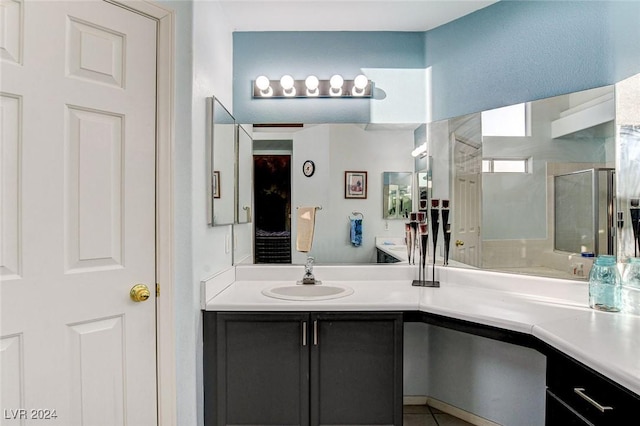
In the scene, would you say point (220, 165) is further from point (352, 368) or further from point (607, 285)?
point (607, 285)

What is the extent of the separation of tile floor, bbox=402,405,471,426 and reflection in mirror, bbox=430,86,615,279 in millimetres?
951

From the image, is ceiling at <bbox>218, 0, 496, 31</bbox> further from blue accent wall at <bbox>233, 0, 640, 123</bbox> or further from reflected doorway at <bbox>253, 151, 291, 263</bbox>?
reflected doorway at <bbox>253, 151, 291, 263</bbox>

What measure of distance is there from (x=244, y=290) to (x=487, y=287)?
1396mm

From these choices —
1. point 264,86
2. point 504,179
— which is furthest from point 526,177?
point 264,86

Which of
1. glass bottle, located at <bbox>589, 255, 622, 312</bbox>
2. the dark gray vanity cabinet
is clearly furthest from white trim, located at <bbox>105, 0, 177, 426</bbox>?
glass bottle, located at <bbox>589, 255, 622, 312</bbox>

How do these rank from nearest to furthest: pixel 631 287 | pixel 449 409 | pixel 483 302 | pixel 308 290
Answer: pixel 631 287
pixel 483 302
pixel 308 290
pixel 449 409

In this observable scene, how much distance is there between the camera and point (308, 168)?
232 cm

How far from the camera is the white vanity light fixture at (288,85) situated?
228 cm

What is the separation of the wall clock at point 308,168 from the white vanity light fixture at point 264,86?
1.66ft

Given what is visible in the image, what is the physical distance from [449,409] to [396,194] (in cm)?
139

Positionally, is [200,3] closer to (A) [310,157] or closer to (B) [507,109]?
(A) [310,157]

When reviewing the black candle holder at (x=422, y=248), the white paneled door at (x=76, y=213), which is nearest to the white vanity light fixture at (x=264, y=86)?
the white paneled door at (x=76, y=213)

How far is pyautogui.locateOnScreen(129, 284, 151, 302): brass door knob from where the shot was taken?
1.44 meters

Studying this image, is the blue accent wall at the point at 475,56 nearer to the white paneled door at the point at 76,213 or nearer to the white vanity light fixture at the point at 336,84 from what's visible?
the white vanity light fixture at the point at 336,84
